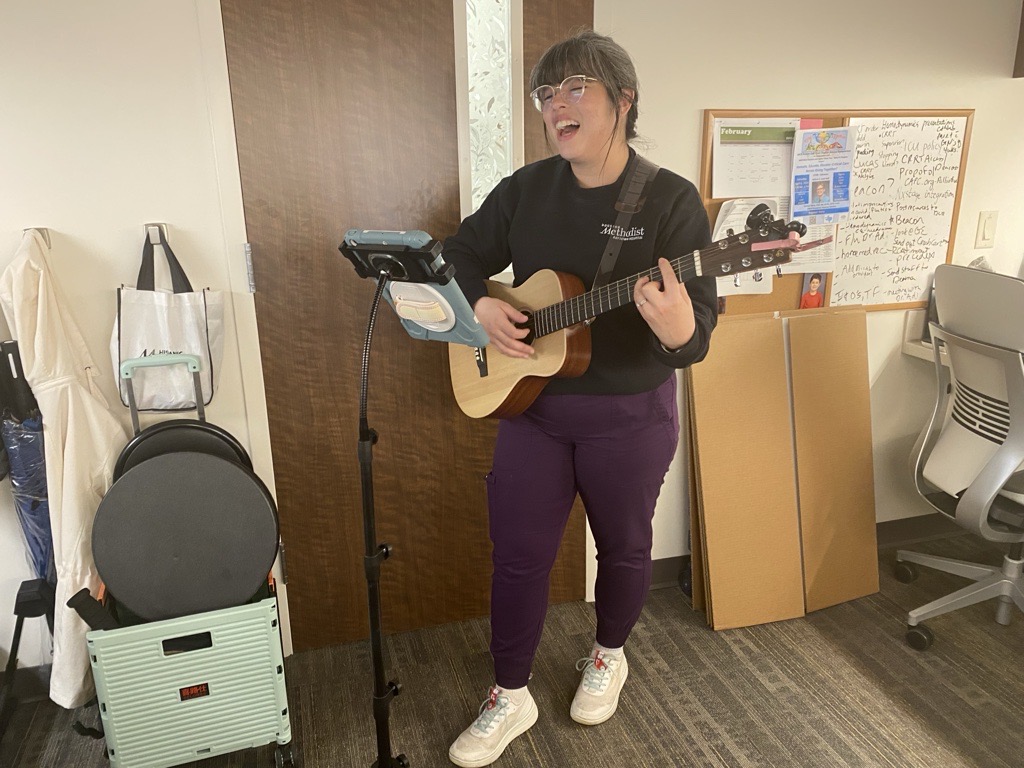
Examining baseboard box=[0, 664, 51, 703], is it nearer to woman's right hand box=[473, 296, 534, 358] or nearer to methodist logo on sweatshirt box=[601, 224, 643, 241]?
woman's right hand box=[473, 296, 534, 358]

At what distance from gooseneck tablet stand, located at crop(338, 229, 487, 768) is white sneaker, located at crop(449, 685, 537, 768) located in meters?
0.28

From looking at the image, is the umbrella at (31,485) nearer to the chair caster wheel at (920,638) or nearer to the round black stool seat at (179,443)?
the round black stool seat at (179,443)

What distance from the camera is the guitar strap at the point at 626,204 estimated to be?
58.2 inches

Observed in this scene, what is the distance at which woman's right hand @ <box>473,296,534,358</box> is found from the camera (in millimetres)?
1568

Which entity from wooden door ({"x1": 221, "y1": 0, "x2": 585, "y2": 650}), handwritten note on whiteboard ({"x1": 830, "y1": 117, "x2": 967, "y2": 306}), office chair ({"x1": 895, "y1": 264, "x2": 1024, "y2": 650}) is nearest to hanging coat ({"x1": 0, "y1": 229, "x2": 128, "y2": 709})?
wooden door ({"x1": 221, "y1": 0, "x2": 585, "y2": 650})

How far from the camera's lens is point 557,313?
4.93 ft

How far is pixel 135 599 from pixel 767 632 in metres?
1.72

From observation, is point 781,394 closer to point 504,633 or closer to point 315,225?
point 504,633

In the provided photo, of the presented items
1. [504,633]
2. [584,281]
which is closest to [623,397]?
[584,281]

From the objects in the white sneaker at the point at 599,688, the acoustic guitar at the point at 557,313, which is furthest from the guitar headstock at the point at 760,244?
the white sneaker at the point at 599,688

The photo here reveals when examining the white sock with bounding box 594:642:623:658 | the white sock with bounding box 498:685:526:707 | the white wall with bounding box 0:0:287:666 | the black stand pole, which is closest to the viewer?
the black stand pole

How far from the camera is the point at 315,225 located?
1.80 metres

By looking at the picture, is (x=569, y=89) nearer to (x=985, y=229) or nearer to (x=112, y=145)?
(x=112, y=145)

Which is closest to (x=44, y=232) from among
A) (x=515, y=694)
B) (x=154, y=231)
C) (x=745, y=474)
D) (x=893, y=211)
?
(x=154, y=231)
